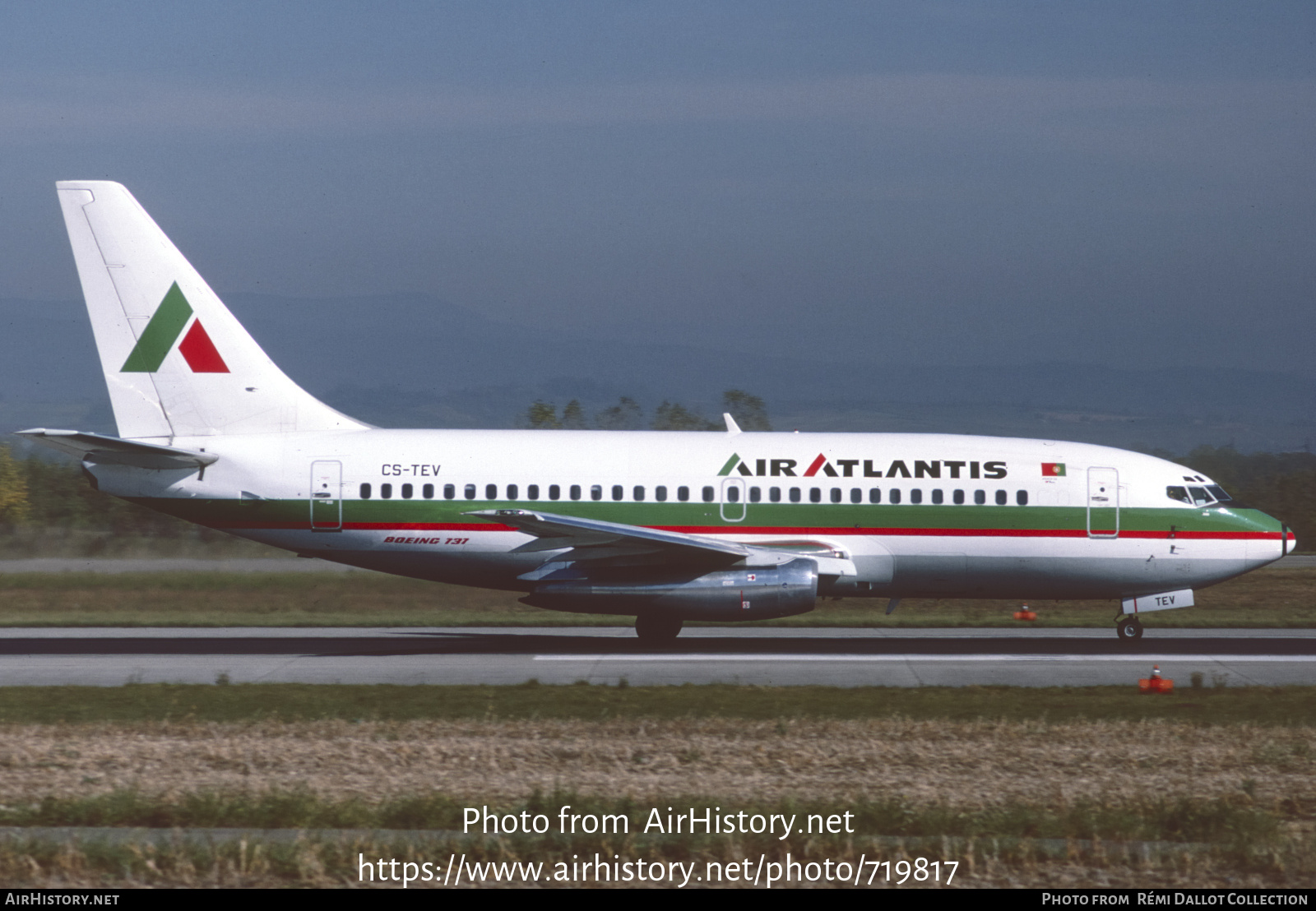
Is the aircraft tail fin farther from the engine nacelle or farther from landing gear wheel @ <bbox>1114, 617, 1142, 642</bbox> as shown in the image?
landing gear wheel @ <bbox>1114, 617, 1142, 642</bbox>

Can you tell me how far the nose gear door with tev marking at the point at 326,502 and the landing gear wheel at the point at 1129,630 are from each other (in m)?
14.3

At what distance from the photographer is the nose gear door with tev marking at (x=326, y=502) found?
25.3 m

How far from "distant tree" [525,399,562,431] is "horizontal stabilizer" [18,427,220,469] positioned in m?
23.3

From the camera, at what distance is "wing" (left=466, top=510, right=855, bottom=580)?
78.4 ft

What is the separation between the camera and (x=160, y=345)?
87.3 feet

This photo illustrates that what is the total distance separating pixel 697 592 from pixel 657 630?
2.08 metres

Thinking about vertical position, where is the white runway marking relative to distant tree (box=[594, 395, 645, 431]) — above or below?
below

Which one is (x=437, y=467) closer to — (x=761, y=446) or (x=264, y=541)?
(x=264, y=541)

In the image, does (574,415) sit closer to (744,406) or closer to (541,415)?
(541,415)

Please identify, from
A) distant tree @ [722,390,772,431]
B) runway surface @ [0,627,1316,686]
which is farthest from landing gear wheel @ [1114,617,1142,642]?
distant tree @ [722,390,772,431]

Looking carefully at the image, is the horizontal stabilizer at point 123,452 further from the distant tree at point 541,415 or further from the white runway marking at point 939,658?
the distant tree at point 541,415

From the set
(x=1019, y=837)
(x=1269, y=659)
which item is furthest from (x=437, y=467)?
(x=1019, y=837)
